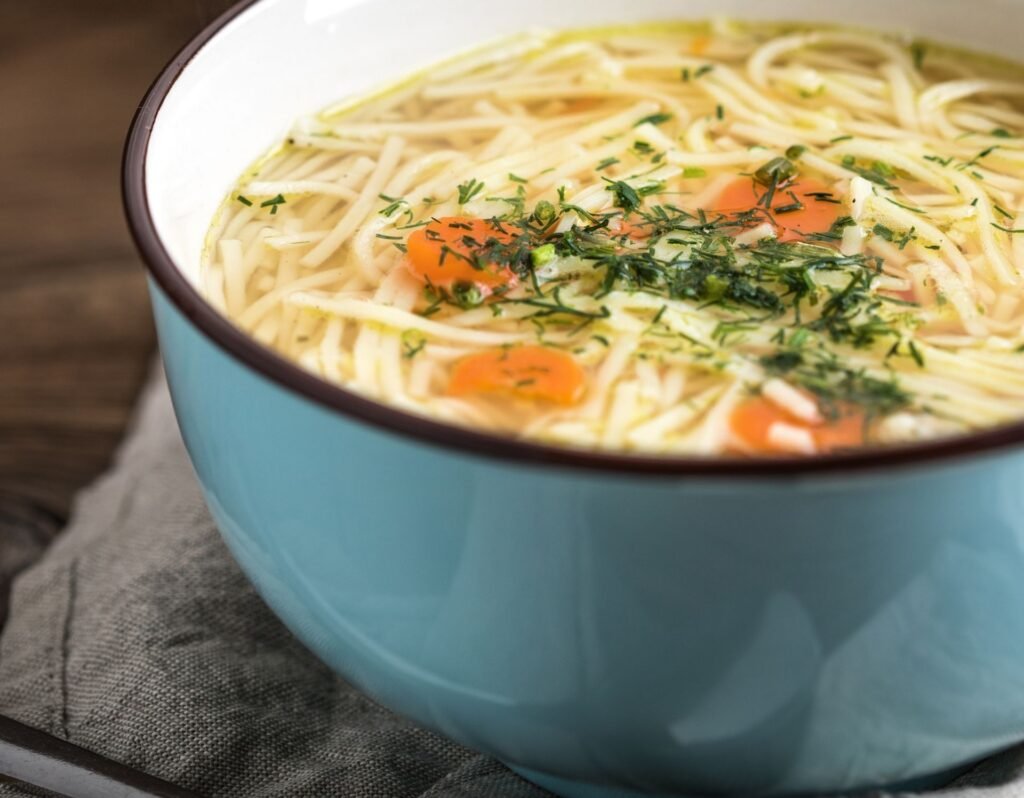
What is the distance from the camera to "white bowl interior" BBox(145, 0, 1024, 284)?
91.9 inches

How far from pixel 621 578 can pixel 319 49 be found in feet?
5.28

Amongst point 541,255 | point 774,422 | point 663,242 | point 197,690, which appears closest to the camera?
point 774,422

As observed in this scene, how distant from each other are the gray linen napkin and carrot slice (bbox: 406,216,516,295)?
822mm

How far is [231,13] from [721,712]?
1.56m

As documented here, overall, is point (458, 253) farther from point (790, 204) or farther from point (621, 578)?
point (621, 578)

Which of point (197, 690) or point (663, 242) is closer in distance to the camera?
point (663, 242)

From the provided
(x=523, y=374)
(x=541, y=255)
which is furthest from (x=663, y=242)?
(x=523, y=374)

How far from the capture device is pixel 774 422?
187cm

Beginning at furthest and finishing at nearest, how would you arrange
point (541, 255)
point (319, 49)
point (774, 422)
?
point (319, 49) → point (541, 255) → point (774, 422)

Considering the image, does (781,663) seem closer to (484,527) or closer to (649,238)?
(484,527)

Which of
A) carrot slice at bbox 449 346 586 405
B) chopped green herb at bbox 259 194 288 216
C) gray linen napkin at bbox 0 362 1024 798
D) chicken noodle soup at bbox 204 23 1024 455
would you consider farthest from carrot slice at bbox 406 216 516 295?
gray linen napkin at bbox 0 362 1024 798

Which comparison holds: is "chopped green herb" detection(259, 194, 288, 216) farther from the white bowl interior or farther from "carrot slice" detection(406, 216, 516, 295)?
"carrot slice" detection(406, 216, 516, 295)

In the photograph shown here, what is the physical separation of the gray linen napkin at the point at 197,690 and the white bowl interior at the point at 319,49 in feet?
2.41

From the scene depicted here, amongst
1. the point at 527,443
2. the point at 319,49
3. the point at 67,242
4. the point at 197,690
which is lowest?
the point at 67,242
